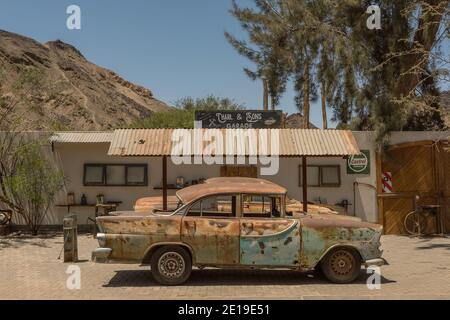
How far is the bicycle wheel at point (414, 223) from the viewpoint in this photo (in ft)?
48.5

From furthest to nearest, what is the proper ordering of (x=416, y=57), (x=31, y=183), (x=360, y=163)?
(x=416, y=57)
(x=360, y=163)
(x=31, y=183)

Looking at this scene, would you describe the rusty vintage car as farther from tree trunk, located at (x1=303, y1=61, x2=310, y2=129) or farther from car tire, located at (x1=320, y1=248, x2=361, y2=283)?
tree trunk, located at (x1=303, y1=61, x2=310, y2=129)

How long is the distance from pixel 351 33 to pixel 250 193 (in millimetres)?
9899

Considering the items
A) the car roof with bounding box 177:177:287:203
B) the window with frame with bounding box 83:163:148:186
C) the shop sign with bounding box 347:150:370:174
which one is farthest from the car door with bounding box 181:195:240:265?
the shop sign with bounding box 347:150:370:174

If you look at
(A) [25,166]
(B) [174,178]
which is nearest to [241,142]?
(B) [174,178]

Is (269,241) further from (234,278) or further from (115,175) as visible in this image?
(115,175)

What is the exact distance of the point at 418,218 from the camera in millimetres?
14773

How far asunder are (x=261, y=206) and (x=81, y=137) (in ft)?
Result: 26.1

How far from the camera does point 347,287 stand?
340 inches

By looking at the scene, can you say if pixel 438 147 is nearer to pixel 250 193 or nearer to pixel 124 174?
pixel 250 193

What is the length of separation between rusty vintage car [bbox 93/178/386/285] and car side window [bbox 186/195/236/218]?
2 centimetres

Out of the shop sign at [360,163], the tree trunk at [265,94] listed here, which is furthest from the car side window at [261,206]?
the tree trunk at [265,94]

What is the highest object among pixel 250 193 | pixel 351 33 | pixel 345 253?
pixel 351 33
